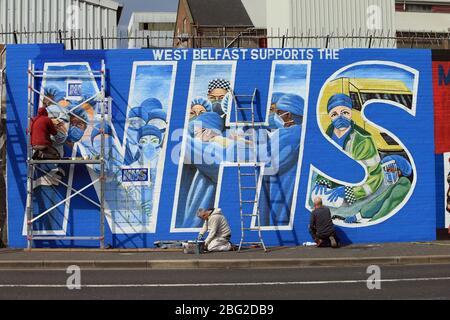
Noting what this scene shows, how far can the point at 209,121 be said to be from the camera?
595 inches

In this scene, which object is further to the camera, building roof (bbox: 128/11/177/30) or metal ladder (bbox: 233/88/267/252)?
building roof (bbox: 128/11/177/30)

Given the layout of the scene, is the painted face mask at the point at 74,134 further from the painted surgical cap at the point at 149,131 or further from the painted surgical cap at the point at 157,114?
the painted surgical cap at the point at 157,114

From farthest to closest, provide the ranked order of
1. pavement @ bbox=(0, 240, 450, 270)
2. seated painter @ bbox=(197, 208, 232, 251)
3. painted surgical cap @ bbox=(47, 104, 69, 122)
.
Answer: painted surgical cap @ bbox=(47, 104, 69, 122)
seated painter @ bbox=(197, 208, 232, 251)
pavement @ bbox=(0, 240, 450, 270)

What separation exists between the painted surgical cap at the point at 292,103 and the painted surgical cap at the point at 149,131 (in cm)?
322

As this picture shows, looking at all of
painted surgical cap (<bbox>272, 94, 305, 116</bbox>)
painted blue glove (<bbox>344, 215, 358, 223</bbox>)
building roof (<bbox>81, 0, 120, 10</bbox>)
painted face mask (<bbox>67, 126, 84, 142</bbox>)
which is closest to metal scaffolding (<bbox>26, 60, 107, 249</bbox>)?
painted face mask (<bbox>67, 126, 84, 142</bbox>)

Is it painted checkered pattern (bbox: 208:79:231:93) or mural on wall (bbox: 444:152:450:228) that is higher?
painted checkered pattern (bbox: 208:79:231:93)

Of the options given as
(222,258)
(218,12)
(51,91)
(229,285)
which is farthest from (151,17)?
(229,285)

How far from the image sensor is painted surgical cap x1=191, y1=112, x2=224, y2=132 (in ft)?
49.5

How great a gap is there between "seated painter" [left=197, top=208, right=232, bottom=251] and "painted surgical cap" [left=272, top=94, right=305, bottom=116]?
10.9ft

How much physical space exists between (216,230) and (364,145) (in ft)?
15.1

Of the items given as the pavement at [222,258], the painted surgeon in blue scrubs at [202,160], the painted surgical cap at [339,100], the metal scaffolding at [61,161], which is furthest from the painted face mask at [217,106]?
the pavement at [222,258]

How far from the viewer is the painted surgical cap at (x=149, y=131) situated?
49.1ft

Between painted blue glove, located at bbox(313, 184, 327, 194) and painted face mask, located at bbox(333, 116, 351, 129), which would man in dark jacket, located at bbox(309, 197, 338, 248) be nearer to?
painted blue glove, located at bbox(313, 184, 327, 194)
